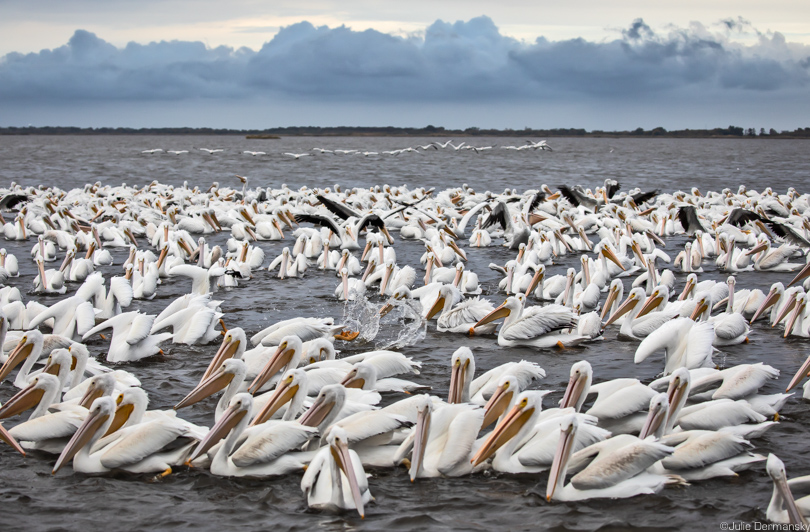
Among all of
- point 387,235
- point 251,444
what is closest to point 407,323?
point 251,444

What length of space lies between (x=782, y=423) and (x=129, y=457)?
4022 mm

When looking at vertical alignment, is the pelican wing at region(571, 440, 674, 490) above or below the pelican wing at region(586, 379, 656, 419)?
below

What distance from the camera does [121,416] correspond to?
15.5 ft

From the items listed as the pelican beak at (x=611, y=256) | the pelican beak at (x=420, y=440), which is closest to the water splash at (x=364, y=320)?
the pelican beak at (x=420, y=440)

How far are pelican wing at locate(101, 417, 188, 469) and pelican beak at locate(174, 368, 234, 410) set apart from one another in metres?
0.49

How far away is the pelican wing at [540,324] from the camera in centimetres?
705

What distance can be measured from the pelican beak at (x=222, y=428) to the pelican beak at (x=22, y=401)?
3.90 ft

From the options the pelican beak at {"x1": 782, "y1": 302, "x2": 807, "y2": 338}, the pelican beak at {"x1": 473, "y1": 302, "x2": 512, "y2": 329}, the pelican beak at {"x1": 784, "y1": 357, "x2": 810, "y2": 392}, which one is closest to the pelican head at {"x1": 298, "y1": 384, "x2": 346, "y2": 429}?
the pelican beak at {"x1": 473, "y1": 302, "x2": 512, "y2": 329}

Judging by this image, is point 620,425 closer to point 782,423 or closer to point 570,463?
point 570,463

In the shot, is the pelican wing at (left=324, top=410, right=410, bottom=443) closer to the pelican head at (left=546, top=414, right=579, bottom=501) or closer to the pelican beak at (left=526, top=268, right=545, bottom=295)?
the pelican head at (left=546, top=414, right=579, bottom=501)

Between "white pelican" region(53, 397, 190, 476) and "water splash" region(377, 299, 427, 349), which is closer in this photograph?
"white pelican" region(53, 397, 190, 476)

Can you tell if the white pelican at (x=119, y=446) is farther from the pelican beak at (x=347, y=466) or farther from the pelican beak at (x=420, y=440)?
the pelican beak at (x=420, y=440)

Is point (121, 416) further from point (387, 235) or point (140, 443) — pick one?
point (387, 235)

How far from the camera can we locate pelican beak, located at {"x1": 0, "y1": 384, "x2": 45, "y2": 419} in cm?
488
